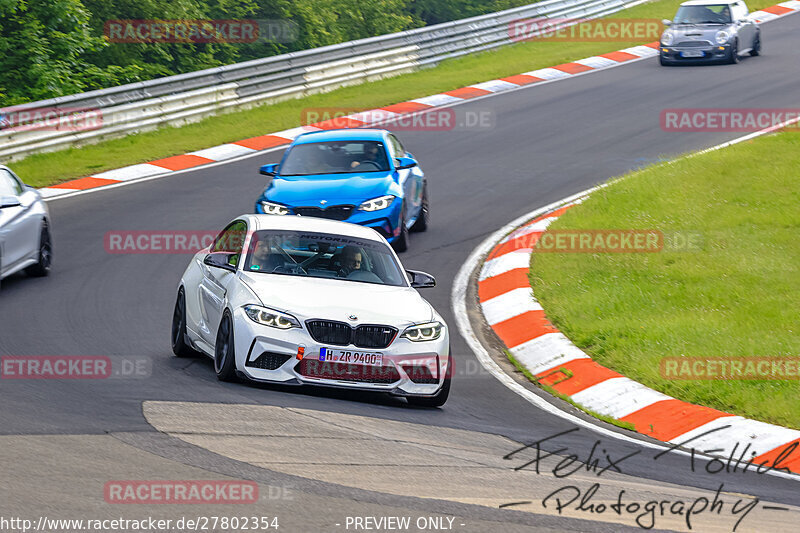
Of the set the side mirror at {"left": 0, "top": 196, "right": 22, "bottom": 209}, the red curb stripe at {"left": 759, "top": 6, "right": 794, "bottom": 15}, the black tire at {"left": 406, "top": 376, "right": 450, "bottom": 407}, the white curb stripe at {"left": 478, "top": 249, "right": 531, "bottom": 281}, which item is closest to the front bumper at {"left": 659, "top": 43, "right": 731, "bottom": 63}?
the red curb stripe at {"left": 759, "top": 6, "right": 794, "bottom": 15}

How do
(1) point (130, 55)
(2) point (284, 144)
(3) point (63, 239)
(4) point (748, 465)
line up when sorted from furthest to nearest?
(1) point (130, 55) → (2) point (284, 144) → (3) point (63, 239) → (4) point (748, 465)

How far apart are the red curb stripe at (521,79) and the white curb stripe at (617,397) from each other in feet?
60.6

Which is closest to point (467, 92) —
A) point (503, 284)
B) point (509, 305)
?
point (503, 284)

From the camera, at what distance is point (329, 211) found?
14.8 metres

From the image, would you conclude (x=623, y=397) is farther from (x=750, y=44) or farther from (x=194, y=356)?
(x=750, y=44)

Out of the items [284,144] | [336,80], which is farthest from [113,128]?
[336,80]

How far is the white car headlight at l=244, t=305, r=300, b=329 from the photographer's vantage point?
359 inches

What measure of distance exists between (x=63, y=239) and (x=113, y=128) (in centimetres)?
741

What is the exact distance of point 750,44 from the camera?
99.9 ft

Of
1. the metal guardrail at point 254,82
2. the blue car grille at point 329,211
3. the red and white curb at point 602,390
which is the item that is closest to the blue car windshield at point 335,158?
the blue car grille at point 329,211

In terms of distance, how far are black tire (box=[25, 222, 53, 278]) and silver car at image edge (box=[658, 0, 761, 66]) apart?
19727 mm

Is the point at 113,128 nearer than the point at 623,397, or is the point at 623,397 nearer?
the point at 623,397

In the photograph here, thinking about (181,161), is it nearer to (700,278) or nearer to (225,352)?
(700,278)

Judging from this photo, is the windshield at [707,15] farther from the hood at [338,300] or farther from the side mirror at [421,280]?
the hood at [338,300]
